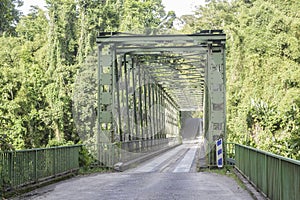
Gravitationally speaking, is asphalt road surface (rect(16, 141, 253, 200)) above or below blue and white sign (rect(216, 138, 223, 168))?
below

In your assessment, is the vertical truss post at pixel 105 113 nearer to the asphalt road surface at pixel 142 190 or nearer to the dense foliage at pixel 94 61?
the dense foliage at pixel 94 61

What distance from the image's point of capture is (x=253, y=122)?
19641mm

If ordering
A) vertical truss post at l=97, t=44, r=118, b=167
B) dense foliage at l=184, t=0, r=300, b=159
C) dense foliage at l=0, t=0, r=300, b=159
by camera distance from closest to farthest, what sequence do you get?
vertical truss post at l=97, t=44, r=118, b=167 < dense foliage at l=184, t=0, r=300, b=159 < dense foliage at l=0, t=0, r=300, b=159

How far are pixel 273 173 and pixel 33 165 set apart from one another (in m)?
5.40

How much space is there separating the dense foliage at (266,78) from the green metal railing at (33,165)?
567 centimetres

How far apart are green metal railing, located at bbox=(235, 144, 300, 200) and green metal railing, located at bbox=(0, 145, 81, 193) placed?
4.60 meters

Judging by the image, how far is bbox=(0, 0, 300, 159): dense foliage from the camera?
19.6m

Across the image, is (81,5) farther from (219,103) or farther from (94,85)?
(219,103)

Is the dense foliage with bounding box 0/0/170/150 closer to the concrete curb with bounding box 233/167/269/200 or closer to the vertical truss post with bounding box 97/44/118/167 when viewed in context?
the vertical truss post with bounding box 97/44/118/167

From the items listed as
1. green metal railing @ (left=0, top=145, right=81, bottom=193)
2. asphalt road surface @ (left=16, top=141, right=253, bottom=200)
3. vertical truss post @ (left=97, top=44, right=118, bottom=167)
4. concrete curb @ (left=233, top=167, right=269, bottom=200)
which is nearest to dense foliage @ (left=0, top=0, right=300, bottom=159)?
green metal railing @ (left=0, top=145, right=81, bottom=193)

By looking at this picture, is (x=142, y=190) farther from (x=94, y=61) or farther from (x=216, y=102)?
(x=94, y=61)

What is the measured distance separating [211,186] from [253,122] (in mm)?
9328

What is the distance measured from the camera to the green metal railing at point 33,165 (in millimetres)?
9258

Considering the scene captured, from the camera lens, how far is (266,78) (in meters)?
26.4
